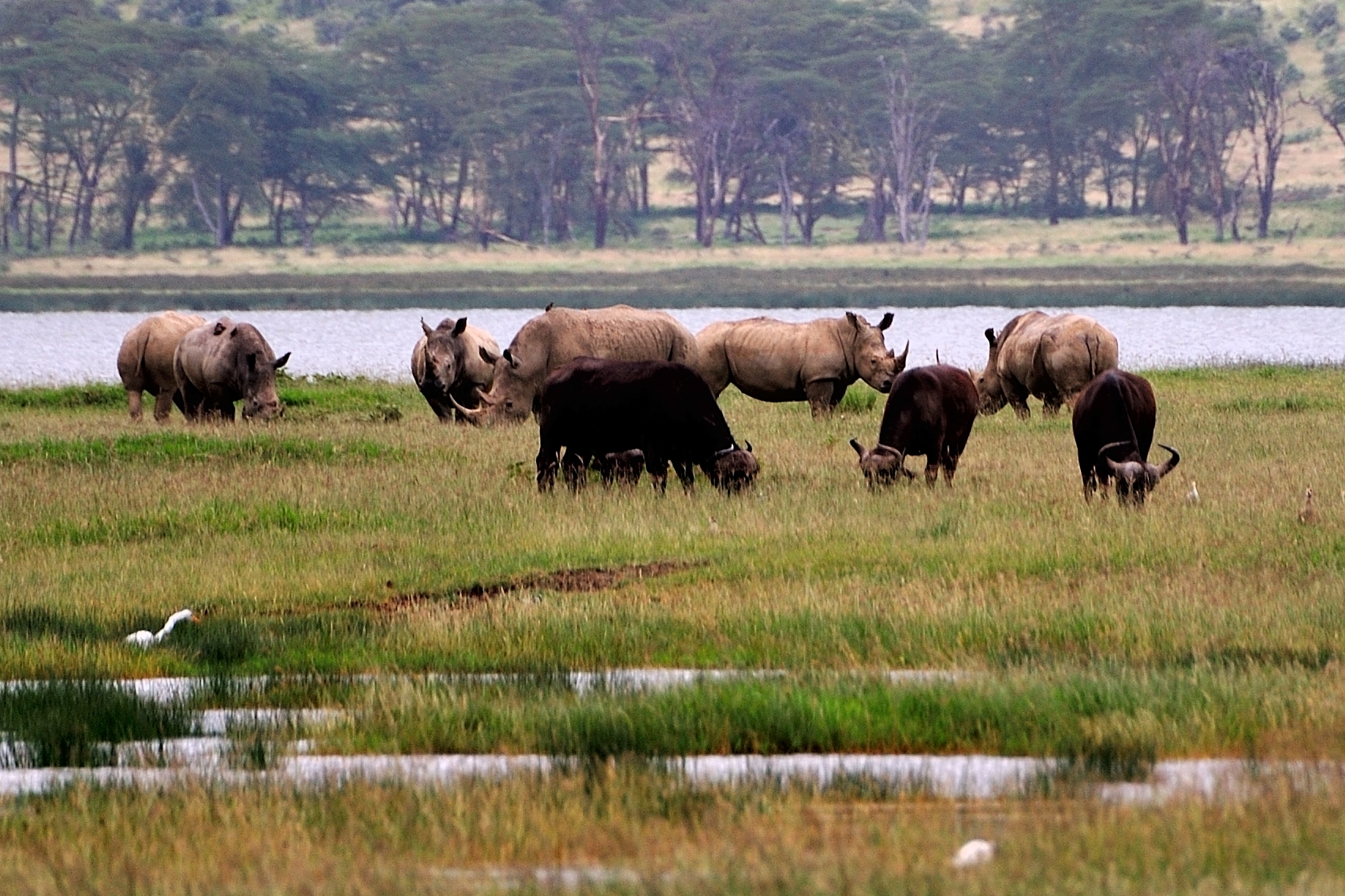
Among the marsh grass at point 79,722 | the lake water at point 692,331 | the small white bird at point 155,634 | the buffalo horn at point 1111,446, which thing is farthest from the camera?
the lake water at point 692,331

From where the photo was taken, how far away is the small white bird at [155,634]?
9.14 metres

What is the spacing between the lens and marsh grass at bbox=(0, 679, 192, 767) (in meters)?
7.12

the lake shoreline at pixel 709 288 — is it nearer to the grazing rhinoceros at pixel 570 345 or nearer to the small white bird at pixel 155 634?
the grazing rhinoceros at pixel 570 345

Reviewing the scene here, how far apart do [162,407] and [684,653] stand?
648 inches

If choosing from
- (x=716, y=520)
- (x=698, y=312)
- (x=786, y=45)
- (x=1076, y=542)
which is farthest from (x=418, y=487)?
(x=786, y=45)

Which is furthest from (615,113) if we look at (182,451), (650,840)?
(650,840)

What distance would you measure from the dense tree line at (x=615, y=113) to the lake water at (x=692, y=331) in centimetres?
1891

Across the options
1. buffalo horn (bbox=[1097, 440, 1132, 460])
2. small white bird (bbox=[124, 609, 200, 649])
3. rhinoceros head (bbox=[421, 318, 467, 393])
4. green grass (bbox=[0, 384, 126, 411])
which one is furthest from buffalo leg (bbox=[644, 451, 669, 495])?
green grass (bbox=[0, 384, 126, 411])

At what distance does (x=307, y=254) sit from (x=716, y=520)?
238ft

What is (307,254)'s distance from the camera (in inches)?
3307

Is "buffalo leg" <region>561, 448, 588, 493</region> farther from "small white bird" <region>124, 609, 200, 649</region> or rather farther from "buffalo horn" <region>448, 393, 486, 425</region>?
"small white bird" <region>124, 609, 200, 649</region>

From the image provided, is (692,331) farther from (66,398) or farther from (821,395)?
(821,395)

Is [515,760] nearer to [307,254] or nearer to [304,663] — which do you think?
[304,663]

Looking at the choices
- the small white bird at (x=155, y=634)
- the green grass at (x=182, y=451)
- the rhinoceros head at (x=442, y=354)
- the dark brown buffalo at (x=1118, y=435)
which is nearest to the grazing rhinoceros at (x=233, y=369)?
the rhinoceros head at (x=442, y=354)
